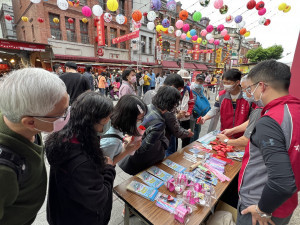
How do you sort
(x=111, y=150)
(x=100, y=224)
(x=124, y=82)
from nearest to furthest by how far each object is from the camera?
1. (x=100, y=224)
2. (x=111, y=150)
3. (x=124, y=82)

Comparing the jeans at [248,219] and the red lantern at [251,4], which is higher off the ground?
the red lantern at [251,4]

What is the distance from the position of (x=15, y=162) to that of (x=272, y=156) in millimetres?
1280

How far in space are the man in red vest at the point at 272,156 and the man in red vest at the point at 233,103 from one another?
1.24 meters

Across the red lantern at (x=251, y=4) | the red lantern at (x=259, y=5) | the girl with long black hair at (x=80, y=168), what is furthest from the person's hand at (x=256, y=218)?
the red lantern at (x=259, y=5)

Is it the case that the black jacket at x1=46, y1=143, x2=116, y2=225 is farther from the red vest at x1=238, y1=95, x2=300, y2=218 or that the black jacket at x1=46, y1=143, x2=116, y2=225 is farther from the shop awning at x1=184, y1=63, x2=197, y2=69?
the shop awning at x1=184, y1=63, x2=197, y2=69

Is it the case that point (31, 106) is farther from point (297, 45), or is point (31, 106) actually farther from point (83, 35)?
point (83, 35)

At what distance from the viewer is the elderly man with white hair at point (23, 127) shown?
0.66m

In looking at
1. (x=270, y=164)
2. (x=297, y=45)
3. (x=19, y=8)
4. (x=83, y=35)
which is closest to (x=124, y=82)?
(x=270, y=164)

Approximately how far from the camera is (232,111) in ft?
7.71

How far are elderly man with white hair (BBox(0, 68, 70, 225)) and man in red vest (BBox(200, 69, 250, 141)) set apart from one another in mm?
2293

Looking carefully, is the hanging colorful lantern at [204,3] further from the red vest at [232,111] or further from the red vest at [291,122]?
the red vest at [291,122]

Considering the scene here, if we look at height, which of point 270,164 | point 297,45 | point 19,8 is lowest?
point 270,164

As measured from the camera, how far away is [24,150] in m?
0.73

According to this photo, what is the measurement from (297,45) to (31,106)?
4.52m
